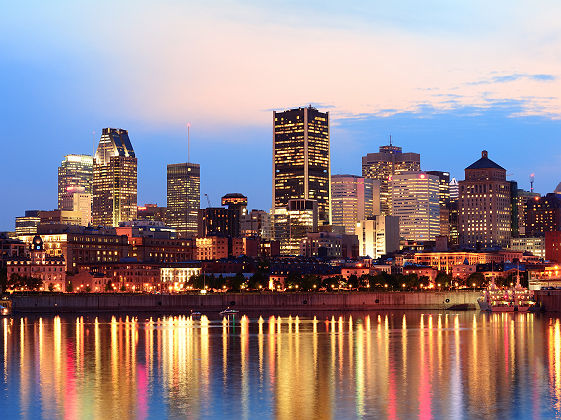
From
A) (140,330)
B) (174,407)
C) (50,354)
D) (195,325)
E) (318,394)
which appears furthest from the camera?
(195,325)

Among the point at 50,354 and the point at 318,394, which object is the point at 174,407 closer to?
the point at 318,394

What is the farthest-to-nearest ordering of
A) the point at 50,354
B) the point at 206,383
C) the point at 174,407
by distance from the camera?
the point at 50,354
the point at 206,383
the point at 174,407

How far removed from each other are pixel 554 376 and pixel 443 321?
93450 millimetres

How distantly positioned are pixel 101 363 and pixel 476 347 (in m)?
44.1

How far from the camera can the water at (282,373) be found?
73375 mm

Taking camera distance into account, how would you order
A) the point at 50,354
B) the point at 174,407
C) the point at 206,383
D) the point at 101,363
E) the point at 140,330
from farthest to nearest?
the point at 140,330 → the point at 50,354 → the point at 101,363 → the point at 206,383 → the point at 174,407

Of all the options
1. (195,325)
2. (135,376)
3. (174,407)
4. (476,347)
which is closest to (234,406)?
(174,407)

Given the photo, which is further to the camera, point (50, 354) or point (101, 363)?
point (50, 354)

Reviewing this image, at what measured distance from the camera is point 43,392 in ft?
271

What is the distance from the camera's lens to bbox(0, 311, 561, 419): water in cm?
7338

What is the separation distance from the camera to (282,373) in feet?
310

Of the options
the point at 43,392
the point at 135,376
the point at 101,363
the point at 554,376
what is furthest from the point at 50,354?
the point at 554,376

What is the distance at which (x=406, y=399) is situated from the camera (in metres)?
77.1

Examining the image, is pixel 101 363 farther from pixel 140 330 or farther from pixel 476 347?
pixel 140 330
